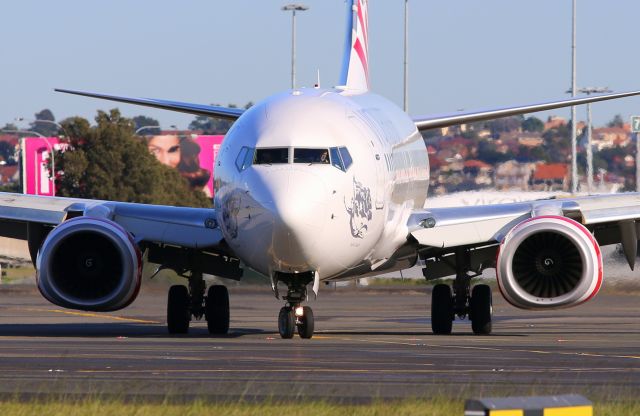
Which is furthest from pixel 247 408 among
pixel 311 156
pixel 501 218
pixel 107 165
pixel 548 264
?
pixel 107 165

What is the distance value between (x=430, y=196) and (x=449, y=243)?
28.2 m

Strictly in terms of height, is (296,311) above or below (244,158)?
below

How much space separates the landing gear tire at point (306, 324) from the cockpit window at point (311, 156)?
8.20ft

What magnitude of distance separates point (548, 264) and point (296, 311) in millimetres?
4203

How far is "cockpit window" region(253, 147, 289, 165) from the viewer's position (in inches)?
921

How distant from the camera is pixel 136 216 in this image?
89.9ft

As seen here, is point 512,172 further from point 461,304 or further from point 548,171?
point 461,304

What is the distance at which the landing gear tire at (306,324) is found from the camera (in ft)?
81.3

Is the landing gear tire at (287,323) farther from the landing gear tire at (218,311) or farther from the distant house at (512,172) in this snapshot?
the distant house at (512,172)

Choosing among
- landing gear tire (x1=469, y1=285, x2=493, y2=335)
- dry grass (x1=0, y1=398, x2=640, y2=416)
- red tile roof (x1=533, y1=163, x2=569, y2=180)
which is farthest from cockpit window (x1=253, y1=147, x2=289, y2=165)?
red tile roof (x1=533, y1=163, x2=569, y2=180)

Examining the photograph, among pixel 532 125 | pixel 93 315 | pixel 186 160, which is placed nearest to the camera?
pixel 93 315

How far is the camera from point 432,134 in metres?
120

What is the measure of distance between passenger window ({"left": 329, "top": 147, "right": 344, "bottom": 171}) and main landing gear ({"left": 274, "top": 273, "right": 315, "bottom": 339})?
177 cm

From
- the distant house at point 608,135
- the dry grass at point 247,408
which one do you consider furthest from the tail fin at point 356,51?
the distant house at point 608,135
